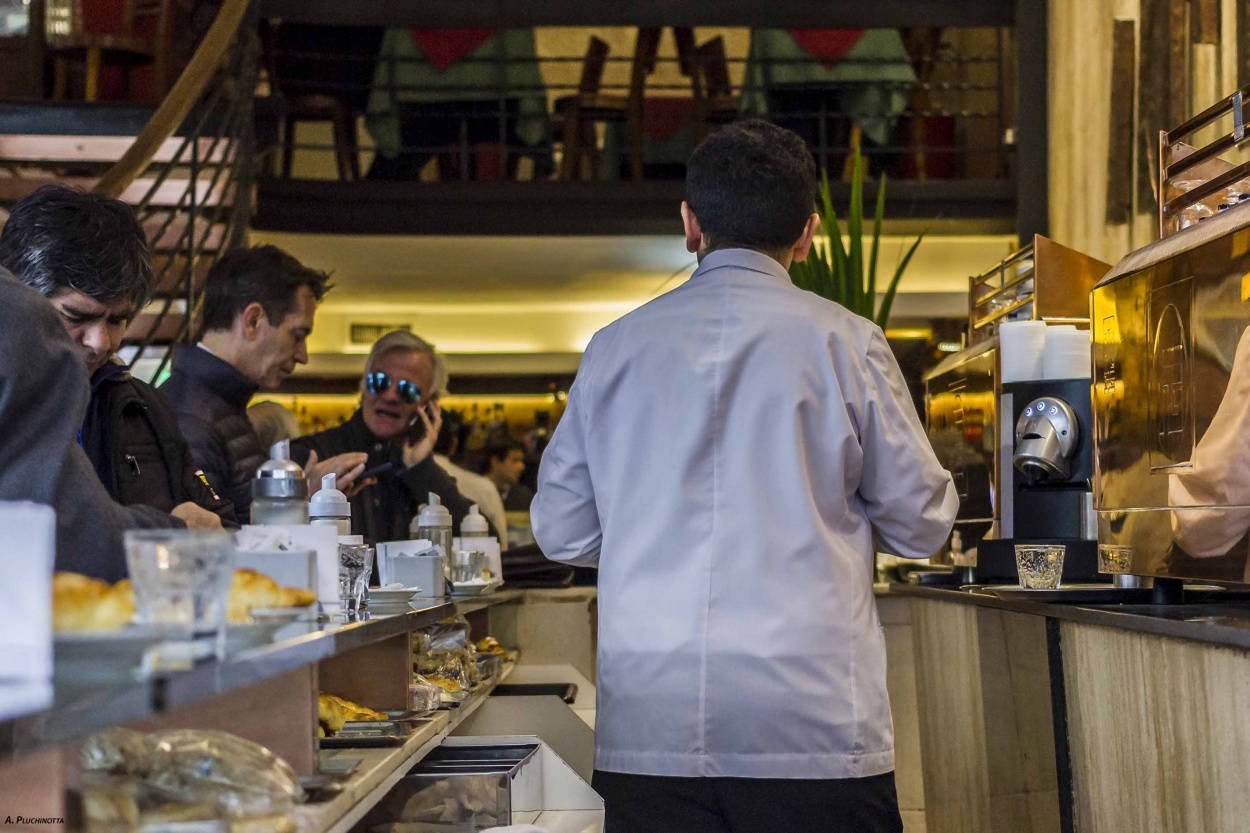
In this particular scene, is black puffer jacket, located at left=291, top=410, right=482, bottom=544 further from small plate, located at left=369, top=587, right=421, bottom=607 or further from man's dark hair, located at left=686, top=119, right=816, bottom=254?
man's dark hair, located at left=686, top=119, right=816, bottom=254

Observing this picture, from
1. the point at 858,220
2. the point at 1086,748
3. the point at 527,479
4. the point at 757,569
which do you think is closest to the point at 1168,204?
the point at 1086,748

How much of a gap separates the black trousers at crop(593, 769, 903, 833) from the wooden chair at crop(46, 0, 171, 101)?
6.08m

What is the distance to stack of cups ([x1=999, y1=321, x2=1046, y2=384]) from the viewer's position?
3102 mm

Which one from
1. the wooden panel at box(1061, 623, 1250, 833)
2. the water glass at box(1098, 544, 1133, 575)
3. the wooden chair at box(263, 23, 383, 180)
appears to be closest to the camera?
the wooden panel at box(1061, 623, 1250, 833)

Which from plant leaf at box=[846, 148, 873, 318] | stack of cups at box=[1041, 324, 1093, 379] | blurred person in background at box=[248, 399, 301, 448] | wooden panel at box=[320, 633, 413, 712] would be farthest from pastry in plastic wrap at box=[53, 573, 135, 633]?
plant leaf at box=[846, 148, 873, 318]

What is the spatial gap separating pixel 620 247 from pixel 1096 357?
221 inches

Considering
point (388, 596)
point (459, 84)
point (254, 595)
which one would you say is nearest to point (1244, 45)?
point (388, 596)

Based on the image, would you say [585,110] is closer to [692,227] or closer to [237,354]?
[237,354]

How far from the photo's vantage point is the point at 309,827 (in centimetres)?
116

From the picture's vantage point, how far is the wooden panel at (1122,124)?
4613mm

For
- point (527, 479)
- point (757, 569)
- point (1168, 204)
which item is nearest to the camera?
point (757, 569)

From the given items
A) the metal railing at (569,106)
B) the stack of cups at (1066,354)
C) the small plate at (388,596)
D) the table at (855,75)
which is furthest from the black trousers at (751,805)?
the table at (855,75)

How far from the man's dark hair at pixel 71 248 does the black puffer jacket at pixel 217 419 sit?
41.9 inches

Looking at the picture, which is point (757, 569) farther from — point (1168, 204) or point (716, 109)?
point (716, 109)
